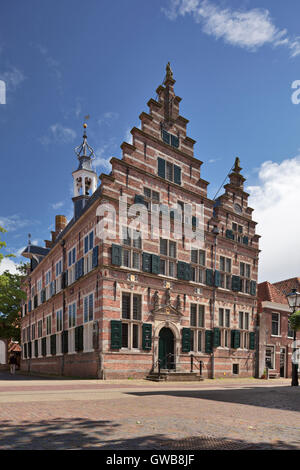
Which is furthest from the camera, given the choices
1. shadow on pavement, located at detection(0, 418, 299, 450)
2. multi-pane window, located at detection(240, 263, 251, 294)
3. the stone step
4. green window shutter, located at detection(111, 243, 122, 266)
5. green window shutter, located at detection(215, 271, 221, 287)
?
multi-pane window, located at detection(240, 263, 251, 294)

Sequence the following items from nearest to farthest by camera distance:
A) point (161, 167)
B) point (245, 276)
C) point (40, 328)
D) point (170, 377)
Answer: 1. point (170, 377)
2. point (161, 167)
3. point (245, 276)
4. point (40, 328)

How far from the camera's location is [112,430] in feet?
19.5

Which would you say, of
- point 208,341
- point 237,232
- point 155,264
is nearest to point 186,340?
point 208,341

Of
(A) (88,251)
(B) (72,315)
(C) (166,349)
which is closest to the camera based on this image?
(A) (88,251)

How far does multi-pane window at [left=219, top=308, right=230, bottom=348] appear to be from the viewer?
27344 mm

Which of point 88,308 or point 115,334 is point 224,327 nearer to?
point 115,334

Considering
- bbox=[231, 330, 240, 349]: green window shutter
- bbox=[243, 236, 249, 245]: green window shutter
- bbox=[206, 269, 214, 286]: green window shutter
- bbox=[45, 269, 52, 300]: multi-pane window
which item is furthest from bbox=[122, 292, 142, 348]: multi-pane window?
bbox=[243, 236, 249, 245]: green window shutter

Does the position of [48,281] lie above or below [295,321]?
above

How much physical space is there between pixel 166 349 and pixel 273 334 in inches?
493

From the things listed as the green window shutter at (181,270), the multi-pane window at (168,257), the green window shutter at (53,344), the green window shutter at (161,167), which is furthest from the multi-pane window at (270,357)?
the green window shutter at (53,344)

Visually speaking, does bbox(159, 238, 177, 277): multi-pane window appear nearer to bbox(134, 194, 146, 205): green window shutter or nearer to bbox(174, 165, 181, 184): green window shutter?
bbox(134, 194, 146, 205): green window shutter

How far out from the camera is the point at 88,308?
2233 centimetres

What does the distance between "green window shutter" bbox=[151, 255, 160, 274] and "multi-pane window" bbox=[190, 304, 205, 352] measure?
4.16 m
